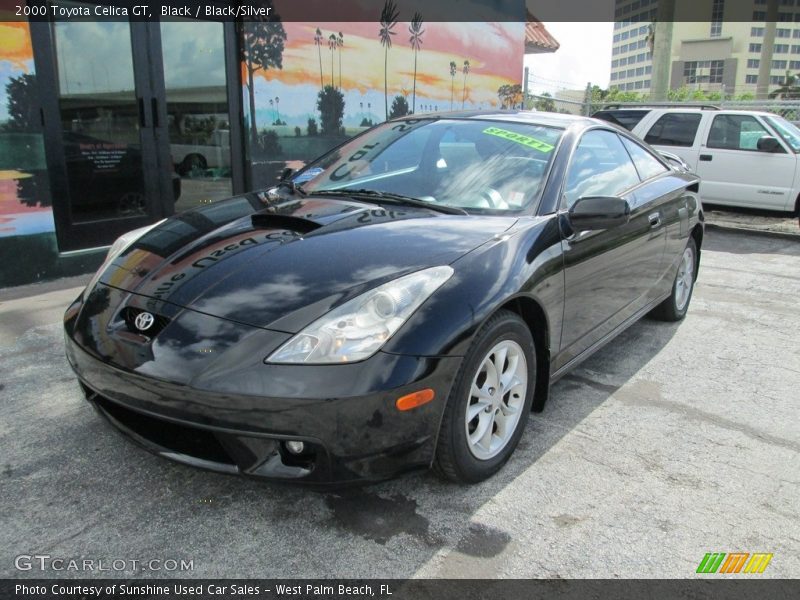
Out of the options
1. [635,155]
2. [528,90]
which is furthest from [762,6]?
[635,155]

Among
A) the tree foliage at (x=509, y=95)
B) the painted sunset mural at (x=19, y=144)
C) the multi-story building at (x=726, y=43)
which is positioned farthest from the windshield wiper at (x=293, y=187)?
the multi-story building at (x=726, y=43)

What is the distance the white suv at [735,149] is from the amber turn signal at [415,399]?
8.91 m

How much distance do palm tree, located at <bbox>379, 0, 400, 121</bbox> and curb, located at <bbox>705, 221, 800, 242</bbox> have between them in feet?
17.8

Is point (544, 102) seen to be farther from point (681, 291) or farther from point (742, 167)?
point (681, 291)

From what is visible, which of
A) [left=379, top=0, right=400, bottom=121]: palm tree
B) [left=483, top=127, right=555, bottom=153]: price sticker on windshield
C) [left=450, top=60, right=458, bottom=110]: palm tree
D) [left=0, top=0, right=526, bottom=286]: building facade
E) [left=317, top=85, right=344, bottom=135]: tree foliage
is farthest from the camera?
[left=450, top=60, right=458, bottom=110]: palm tree

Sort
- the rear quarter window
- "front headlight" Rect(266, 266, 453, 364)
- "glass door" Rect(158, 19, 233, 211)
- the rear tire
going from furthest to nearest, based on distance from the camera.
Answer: the rear quarter window < "glass door" Rect(158, 19, 233, 211) < the rear tire < "front headlight" Rect(266, 266, 453, 364)

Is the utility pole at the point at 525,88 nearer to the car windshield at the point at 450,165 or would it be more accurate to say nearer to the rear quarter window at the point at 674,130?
the rear quarter window at the point at 674,130

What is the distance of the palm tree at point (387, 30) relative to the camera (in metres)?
9.13

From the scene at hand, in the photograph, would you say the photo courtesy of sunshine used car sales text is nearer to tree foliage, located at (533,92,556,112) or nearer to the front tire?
the front tire

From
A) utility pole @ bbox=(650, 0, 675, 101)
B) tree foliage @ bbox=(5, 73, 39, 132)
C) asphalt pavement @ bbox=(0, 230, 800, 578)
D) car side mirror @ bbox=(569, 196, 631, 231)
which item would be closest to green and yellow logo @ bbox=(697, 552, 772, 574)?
asphalt pavement @ bbox=(0, 230, 800, 578)

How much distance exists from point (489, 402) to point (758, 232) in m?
8.58

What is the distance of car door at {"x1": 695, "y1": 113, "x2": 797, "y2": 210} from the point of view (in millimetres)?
9172

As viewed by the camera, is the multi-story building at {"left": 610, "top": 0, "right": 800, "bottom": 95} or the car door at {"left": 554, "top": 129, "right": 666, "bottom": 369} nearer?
the car door at {"left": 554, "top": 129, "right": 666, "bottom": 369}

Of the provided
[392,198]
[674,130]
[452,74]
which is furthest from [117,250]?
[674,130]
